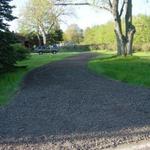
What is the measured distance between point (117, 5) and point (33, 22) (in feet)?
165

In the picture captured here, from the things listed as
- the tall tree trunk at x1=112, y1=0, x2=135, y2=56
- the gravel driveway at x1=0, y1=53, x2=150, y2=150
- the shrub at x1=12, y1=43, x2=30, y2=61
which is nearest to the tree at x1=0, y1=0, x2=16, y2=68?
the shrub at x1=12, y1=43, x2=30, y2=61

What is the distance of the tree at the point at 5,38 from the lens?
24.1 metres

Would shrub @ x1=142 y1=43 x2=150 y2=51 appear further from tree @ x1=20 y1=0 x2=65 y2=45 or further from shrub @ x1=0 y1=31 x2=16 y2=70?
shrub @ x1=0 y1=31 x2=16 y2=70

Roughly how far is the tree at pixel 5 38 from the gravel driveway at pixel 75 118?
9.21 metres

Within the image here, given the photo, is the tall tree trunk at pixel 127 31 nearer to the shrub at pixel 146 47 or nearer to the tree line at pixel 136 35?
the shrub at pixel 146 47

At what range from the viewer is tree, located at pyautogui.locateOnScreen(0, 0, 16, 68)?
2412 cm

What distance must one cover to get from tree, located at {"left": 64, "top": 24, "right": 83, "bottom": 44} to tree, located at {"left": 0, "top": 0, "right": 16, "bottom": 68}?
9806 centimetres

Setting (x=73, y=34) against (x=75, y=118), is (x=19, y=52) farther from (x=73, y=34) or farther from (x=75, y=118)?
(x=73, y=34)

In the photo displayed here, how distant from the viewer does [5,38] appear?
960 inches

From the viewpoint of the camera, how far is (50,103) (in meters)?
12.3

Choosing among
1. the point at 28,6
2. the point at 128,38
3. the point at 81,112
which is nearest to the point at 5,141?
the point at 81,112

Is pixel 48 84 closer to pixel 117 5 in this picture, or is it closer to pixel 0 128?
pixel 0 128

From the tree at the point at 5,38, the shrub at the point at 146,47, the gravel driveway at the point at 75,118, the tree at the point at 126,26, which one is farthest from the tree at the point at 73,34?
the gravel driveway at the point at 75,118

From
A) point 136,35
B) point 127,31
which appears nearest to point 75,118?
point 127,31
